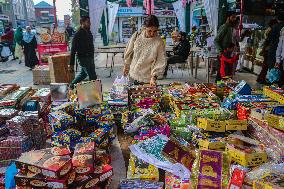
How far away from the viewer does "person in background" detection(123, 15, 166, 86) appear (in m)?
3.85

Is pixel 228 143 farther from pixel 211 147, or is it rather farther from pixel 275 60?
pixel 275 60

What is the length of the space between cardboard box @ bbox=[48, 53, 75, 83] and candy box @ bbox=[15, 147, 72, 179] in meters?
5.17

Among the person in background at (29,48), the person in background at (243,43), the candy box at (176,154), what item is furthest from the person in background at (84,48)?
the person in background at (243,43)

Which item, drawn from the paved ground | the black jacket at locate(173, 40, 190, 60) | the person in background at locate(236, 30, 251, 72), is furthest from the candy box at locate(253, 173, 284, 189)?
the person in background at locate(236, 30, 251, 72)

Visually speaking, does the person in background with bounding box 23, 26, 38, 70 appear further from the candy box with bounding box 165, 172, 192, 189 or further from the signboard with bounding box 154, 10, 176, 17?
the signboard with bounding box 154, 10, 176, 17

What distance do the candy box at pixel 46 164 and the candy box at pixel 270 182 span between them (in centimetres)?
136

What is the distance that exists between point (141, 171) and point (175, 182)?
1.17 feet

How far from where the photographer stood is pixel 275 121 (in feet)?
9.19

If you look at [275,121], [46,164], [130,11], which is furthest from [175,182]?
[130,11]

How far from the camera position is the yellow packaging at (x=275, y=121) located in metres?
2.75

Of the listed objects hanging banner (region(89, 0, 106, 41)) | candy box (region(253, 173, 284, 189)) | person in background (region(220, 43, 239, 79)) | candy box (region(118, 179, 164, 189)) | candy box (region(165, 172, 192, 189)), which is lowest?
candy box (region(118, 179, 164, 189))

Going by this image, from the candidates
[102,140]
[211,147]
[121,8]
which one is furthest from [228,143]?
[121,8]

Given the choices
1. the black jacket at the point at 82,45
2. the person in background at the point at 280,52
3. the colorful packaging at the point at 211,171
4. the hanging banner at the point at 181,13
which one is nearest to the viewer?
the colorful packaging at the point at 211,171

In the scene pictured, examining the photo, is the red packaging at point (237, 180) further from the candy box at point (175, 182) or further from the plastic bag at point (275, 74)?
the plastic bag at point (275, 74)
